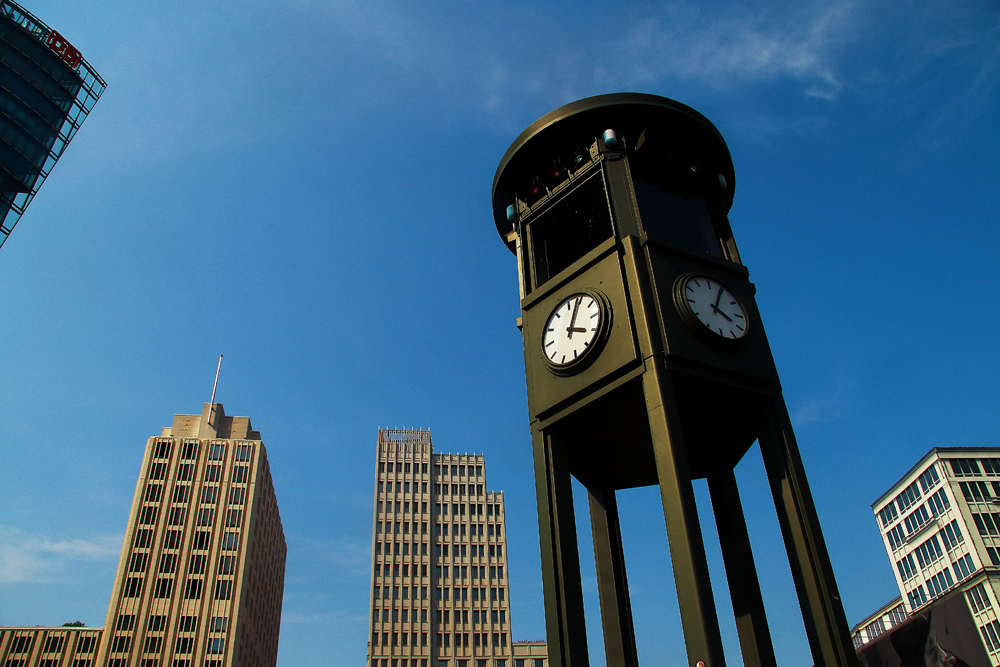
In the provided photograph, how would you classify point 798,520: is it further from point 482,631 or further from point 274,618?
point 274,618

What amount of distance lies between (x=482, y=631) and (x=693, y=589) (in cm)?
10088

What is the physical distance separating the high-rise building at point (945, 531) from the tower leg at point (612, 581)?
69.0 m

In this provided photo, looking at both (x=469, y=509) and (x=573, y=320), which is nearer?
(x=573, y=320)

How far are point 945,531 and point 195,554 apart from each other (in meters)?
96.9

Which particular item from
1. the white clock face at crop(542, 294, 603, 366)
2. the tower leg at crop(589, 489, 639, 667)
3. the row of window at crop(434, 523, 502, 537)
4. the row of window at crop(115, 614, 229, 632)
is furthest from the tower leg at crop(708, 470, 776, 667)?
the row of window at crop(434, 523, 502, 537)

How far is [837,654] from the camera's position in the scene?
8891 millimetres

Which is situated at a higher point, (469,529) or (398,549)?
(469,529)

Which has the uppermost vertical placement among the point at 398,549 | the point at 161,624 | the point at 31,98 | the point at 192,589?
the point at 31,98

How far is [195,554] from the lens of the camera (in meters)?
94.2

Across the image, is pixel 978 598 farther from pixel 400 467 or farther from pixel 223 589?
pixel 223 589

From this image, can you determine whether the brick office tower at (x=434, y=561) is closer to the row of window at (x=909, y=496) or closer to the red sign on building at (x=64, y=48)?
the row of window at (x=909, y=496)

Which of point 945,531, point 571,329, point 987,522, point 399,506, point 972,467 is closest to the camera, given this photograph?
point 571,329

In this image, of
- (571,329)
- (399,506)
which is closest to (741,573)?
(571,329)

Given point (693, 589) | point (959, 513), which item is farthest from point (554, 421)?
point (959, 513)
